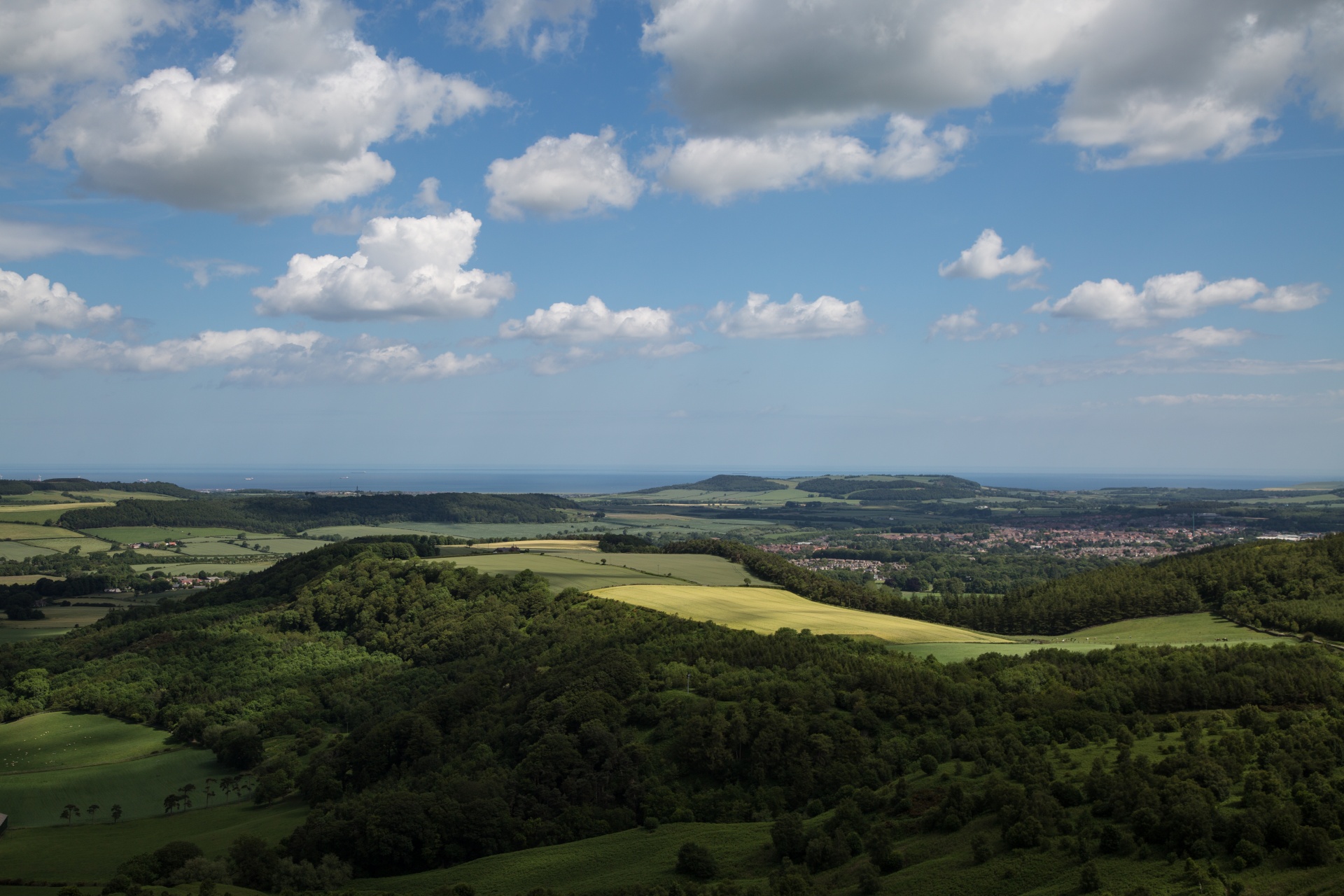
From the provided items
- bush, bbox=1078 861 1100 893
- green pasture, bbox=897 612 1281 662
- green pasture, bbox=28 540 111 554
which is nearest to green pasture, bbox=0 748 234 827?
green pasture, bbox=897 612 1281 662

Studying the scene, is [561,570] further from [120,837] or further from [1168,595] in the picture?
[1168,595]

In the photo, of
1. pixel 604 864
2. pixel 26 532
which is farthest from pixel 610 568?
pixel 26 532

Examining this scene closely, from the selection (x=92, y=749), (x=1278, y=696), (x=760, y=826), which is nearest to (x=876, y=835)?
(x=760, y=826)

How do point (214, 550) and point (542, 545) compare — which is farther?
point (214, 550)

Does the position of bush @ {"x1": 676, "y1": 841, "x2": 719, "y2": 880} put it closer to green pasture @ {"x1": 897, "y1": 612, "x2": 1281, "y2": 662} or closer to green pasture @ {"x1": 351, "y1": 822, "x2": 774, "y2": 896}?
green pasture @ {"x1": 351, "y1": 822, "x2": 774, "y2": 896}

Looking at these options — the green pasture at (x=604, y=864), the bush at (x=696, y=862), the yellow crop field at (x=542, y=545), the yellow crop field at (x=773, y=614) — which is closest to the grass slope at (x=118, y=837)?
the green pasture at (x=604, y=864)
